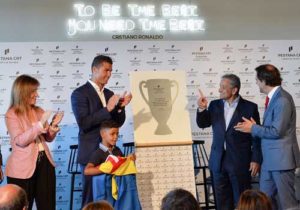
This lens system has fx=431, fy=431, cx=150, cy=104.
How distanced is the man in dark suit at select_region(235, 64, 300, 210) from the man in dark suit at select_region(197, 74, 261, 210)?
315 millimetres

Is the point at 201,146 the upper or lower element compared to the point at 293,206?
upper

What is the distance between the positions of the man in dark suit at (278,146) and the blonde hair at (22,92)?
179 centimetres

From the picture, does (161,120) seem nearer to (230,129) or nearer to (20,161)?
(230,129)

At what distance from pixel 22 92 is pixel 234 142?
1.96 metres

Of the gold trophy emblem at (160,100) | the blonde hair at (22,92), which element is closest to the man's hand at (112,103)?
the gold trophy emblem at (160,100)

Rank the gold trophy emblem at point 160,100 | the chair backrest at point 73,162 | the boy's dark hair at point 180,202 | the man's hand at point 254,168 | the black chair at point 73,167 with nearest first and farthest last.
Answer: the boy's dark hair at point 180,202
the gold trophy emblem at point 160,100
the man's hand at point 254,168
the black chair at point 73,167
the chair backrest at point 73,162

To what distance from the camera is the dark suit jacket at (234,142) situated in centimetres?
399

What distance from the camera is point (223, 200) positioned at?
4.06 m

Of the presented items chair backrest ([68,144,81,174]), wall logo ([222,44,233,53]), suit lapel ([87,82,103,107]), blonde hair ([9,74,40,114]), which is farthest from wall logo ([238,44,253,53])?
blonde hair ([9,74,40,114])

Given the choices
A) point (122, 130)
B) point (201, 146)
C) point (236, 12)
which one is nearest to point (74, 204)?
point (122, 130)

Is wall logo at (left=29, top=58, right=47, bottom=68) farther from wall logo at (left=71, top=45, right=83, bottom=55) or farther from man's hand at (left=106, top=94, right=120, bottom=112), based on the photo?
man's hand at (left=106, top=94, right=120, bottom=112)

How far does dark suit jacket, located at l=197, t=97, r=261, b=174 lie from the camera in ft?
13.1

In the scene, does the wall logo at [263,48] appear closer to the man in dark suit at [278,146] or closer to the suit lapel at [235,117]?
the suit lapel at [235,117]

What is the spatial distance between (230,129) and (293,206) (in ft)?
2.94
